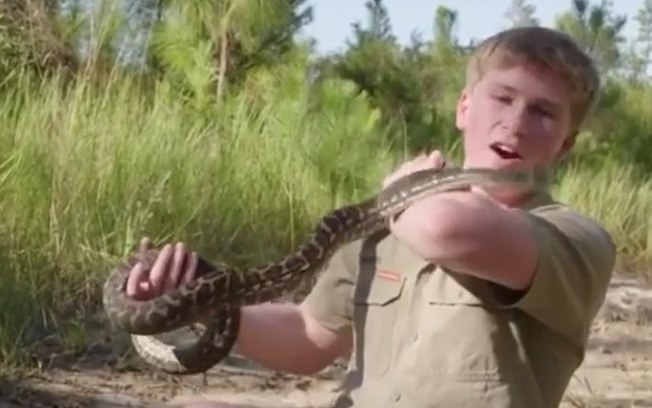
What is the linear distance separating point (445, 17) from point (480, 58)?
43.6ft

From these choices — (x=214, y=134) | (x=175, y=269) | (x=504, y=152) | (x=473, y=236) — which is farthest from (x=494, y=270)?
(x=214, y=134)

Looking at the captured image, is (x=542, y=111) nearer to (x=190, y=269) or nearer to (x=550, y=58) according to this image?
(x=550, y=58)

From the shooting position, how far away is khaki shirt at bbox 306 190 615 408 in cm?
249

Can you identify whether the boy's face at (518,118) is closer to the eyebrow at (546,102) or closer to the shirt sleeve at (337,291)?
the eyebrow at (546,102)

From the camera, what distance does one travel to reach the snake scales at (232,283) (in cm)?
267

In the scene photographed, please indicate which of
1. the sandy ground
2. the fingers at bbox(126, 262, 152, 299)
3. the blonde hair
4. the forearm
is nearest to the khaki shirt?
the blonde hair

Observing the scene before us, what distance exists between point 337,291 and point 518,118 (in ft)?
1.94

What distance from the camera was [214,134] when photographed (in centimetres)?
945

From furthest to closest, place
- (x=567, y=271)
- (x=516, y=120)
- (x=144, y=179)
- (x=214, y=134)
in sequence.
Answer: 1. (x=214, y=134)
2. (x=144, y=179)
3. (x=516, y=120)
4. (x=567, y=271)

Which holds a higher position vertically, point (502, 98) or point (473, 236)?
point (502, 98)

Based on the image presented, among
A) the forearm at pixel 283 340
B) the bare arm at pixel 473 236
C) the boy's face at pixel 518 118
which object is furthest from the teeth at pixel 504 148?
the forearm at pixel 283 340

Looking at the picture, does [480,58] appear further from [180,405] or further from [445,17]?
[445,17]

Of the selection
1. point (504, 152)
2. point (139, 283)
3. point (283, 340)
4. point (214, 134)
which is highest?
point (214, 134)

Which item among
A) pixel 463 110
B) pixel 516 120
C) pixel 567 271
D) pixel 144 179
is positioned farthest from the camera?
pixel 144 179
